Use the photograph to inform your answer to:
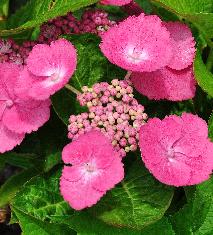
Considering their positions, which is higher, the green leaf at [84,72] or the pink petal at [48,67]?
the pink petal at [48,67]

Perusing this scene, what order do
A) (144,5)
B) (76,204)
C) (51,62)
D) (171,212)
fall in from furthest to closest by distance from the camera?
(144,5)
(171,212)
(51,62)
(76,204)

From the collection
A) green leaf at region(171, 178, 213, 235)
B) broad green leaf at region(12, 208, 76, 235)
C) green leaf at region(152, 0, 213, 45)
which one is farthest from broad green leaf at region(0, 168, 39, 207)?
green leaf at region(152, 0, 213, 45)

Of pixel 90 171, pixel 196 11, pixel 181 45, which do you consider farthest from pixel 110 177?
pixel 196 11

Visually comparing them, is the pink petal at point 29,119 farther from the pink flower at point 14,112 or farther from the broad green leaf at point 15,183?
the broad green leaf at point 15,183

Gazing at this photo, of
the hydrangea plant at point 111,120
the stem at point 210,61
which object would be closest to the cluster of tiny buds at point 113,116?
the hydrangea plant at point 111,120

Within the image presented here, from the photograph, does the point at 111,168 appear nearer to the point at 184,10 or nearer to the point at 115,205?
the point at 115,205

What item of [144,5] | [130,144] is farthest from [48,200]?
[144,5]
